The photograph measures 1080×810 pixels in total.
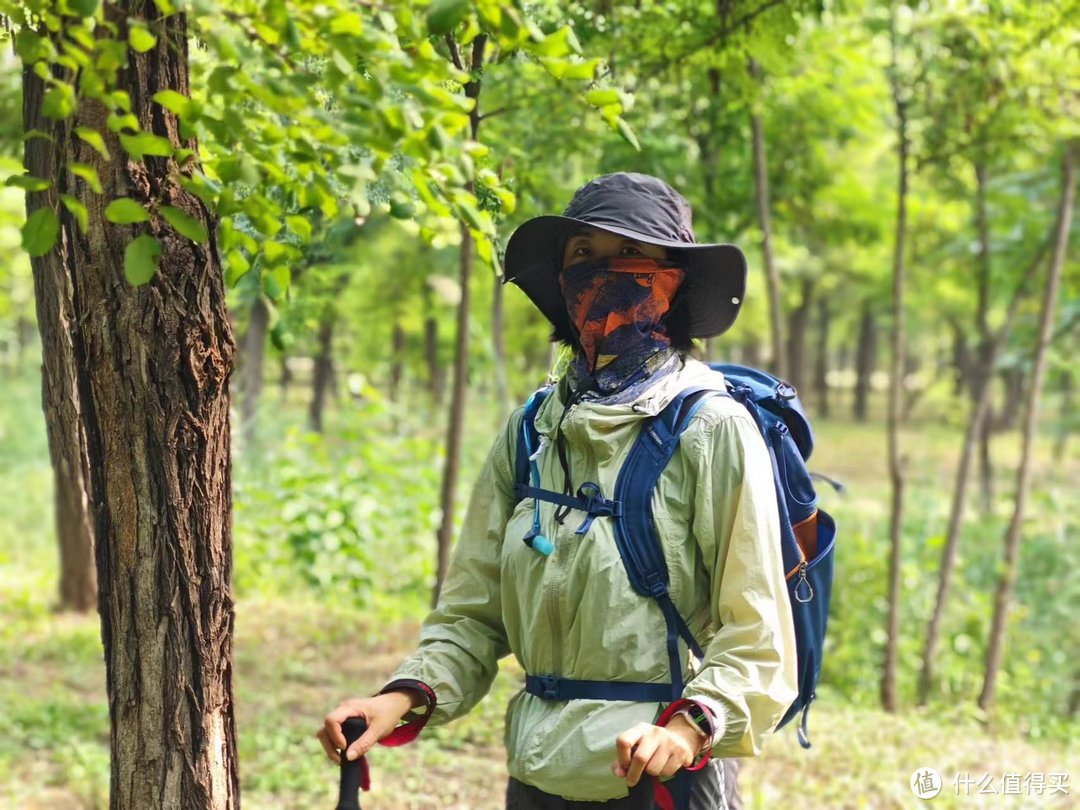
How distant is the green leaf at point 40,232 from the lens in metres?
1.67

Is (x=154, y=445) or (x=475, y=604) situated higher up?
(x=154, y=445)

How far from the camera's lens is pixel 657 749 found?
1903 mm

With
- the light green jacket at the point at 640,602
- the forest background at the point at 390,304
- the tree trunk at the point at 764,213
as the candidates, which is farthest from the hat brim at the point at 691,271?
the tree trunk at the point at 764,213

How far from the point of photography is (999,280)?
1023cm

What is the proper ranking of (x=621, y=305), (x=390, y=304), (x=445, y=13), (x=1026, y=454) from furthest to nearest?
1. (x=390, y=304)
2. (x=1026, y=454)
3. (x=621, y=305)
4. (x=445, y=13)

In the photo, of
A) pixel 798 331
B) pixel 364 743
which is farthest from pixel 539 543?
pixel 798 331

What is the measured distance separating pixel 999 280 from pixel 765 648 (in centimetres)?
932

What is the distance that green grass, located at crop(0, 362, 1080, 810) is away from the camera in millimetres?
5113

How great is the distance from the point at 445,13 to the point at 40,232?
0.76m

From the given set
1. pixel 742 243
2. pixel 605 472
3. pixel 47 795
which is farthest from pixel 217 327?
pixel 742 243

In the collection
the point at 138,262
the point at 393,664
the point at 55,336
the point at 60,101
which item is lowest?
the point at 393,664

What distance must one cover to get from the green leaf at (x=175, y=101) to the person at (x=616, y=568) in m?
0.92

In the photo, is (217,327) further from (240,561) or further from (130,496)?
(240,561)

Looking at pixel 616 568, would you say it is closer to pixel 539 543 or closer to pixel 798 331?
pixel 539 543
